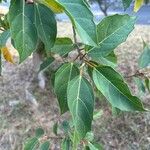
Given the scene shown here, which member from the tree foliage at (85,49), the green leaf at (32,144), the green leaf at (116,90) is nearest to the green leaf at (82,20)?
the tree foliage at (85,49)

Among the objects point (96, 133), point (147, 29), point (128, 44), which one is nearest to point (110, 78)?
point (96, 133)

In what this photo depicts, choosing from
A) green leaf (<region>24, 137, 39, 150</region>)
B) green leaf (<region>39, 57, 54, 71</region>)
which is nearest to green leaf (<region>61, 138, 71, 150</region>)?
green leaf (<region>24, 137, 39, 150</region>)

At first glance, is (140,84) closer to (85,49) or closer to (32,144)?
(32,144)

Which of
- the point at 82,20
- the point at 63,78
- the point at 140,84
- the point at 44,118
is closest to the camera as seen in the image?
the point at 82,20

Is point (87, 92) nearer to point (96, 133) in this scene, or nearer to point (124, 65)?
point (96, 133)

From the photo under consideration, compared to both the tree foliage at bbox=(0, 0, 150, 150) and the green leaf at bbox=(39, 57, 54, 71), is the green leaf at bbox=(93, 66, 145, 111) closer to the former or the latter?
the tree foliage at bbox=(0, 0, 150, 150)

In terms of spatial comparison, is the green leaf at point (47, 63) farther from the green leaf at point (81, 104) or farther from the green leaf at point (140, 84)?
the green leaf at point (140, 84)

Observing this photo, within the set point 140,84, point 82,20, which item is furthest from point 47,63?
point 140,84
